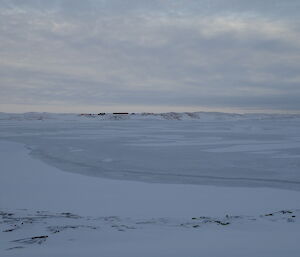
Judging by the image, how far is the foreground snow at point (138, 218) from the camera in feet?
11.1

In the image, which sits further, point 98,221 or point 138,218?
point 138,218

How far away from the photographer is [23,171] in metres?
8.88

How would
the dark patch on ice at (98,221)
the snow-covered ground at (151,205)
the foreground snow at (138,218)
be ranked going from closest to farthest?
the foreground snow at (138,218) → the snow-covered ground at (151,205) → the dark patch on ice at (98,221)

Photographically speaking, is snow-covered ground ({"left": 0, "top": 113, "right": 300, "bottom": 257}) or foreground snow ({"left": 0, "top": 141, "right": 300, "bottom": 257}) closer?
foreground snow ({"left": 0, "top": 141, "right": 300, "bottom": 257})

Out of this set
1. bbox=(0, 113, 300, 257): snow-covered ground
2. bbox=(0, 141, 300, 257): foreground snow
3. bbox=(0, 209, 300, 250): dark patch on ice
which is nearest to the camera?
bbox=(0, 141, 300, 257): foreground snow

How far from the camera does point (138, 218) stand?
507 cm

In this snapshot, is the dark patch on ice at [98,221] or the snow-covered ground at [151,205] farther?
the dark patch on ice at [98,221]

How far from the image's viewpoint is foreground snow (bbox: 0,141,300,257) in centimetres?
340

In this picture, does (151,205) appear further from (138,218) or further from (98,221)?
(98,221)

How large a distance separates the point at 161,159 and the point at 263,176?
3.76 metres

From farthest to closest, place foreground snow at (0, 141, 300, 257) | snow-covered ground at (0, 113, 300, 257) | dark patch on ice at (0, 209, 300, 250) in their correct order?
dark patch on ice at (0, 209, 300, 250) < snow-covered ground at (0, 113, 300, 257) < foreground snow at (0, 141, 300, 257)

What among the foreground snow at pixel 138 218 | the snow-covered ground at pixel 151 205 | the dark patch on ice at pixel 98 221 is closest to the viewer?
the foreground snow at pixel 138 218

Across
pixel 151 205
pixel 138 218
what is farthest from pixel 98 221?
pixel 151 205

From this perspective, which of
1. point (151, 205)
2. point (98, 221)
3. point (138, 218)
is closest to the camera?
point (98, 221)
